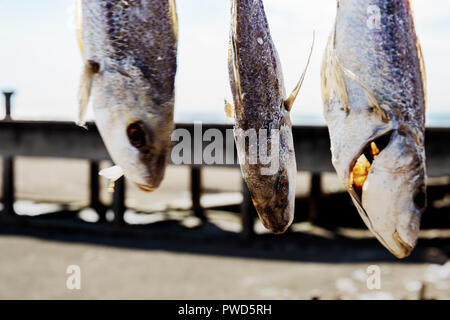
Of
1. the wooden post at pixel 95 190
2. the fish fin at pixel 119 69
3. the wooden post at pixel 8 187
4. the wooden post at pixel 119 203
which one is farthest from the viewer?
the wooden post at pixel 95 190

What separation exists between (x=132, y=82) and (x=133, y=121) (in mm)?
113

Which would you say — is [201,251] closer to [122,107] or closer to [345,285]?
[345,285]

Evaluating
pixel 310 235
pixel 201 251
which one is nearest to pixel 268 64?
pixel 201 251

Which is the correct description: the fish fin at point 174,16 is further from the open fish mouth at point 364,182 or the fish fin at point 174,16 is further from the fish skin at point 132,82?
the open fish mouth at point 364,182

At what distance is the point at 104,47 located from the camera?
1470 mm

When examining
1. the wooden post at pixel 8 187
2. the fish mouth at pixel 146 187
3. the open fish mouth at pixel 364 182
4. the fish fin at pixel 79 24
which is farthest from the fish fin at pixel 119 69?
the wooden post at pixel 8 187

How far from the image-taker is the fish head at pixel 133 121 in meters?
1.46

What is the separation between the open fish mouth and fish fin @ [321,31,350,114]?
0.54 feet

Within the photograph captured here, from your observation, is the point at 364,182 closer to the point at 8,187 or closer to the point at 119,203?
the point at 119,203

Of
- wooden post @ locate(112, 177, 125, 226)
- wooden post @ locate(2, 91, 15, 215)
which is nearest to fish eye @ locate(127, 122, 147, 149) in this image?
wooden post @ locate(112, 177, 125, 226)

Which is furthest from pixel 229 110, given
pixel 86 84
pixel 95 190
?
pixel 95 190

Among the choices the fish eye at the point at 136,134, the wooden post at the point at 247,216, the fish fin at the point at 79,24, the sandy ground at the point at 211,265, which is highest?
the fish fin at the point at 79,24

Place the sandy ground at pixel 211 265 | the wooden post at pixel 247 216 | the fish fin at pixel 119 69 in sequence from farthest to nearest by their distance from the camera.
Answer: the wooden post at pixel 247 216 < the sandy ground at pixel 211 265 < the fish fin at pixel 119 69

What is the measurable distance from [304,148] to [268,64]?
4376 mm
